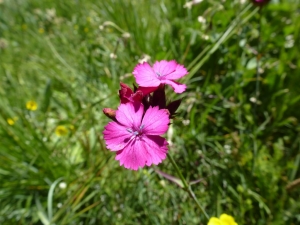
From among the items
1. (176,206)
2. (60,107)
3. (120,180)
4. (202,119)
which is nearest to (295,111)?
(202,119)

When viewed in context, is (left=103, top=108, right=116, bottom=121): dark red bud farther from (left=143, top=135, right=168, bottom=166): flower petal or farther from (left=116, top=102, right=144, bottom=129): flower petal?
(left=143, top=135, right=168, bottom=166): flower petal

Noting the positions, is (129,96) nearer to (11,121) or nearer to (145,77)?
(145,77)

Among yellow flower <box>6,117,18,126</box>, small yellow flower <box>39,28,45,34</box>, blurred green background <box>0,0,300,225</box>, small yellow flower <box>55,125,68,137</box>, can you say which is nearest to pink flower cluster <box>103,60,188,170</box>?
blurred green background <box>0,0,300,225</box>

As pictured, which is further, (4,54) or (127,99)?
(4,54)

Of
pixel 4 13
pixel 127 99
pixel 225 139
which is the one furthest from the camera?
pixel 4 13

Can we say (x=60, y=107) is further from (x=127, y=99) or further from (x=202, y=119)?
(x=127, y=99)
